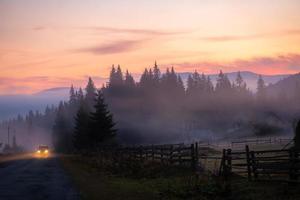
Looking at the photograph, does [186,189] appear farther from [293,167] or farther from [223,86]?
[223,86]

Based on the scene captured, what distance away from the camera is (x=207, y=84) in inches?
7584

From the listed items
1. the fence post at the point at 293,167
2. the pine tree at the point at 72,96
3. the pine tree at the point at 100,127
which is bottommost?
the fence post at the point at 293,167

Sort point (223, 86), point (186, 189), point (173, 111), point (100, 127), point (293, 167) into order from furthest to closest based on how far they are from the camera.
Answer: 1. point (223, 86)
2. point (173, 111)
3. point (100, 127)
4. point (186, 189)
5. point (293, 167)

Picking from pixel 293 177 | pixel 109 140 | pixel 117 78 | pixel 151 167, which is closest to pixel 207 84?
pixel 117 78

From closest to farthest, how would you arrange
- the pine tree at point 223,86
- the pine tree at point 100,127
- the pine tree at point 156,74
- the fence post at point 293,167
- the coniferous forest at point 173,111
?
the fence post at point 293,167 → the pine tree at point 100,127 → the coniferous forest at point 173,111 → the pine tree at point 156,74 → the pine tree at point 223,86

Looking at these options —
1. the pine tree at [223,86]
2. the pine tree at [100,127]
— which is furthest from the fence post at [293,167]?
the pine tree at [223,86]

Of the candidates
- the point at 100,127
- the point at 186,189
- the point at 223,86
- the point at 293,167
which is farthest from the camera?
the point at 223,86

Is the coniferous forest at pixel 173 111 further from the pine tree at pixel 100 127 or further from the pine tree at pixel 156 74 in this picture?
the pine tree at pixel 100 127

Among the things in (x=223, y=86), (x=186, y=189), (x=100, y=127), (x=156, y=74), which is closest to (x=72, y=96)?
(x=156, y=74)

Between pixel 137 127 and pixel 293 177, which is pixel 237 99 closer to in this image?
pixel 137 127

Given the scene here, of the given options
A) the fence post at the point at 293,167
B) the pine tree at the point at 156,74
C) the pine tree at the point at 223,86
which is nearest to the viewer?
the fence post at the point at 293,167

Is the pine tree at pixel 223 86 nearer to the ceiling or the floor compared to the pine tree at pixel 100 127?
nearer to the ceiling

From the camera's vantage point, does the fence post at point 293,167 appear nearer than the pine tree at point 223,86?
Yes

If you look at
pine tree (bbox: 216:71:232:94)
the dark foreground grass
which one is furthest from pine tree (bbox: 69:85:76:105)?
the dark foreground grass
